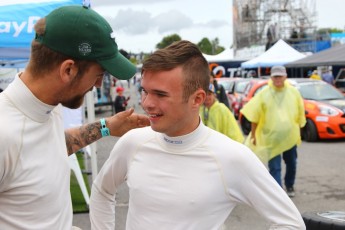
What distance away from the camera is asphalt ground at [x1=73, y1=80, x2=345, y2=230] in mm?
5727

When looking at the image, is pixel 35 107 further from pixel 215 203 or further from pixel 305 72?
pixel 305 72

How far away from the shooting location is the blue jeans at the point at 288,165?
255 inches

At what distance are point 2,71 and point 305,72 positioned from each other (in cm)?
2179

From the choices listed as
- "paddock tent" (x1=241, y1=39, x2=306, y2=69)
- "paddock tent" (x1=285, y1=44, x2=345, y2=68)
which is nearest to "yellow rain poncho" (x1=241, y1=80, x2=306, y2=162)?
"paddock tent" (x1=285, y1=44, x2=345, y2=68)

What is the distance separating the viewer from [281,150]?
6359mm

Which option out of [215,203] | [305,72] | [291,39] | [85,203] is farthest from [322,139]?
[291,39]

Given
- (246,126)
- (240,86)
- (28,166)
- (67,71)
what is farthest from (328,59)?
(28,166)

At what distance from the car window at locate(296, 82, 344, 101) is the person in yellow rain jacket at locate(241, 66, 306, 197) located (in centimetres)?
603

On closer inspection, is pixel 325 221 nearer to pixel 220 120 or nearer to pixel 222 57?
pixel 220 120

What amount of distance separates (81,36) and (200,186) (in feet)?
2.49

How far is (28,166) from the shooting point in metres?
1.77

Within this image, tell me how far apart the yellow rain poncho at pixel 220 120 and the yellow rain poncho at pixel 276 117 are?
2.21 ft

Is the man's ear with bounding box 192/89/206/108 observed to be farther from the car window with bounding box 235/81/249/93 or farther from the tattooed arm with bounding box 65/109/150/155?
the car window with bounding box 235/81/249/93

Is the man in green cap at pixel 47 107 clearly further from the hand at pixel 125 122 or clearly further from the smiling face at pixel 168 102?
the hand at pixel 125 122
